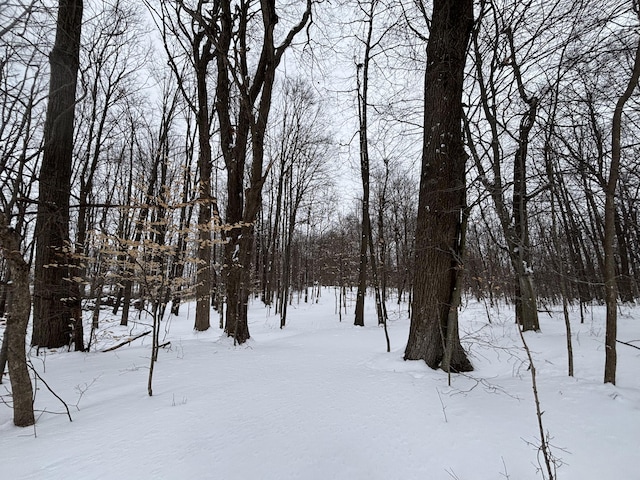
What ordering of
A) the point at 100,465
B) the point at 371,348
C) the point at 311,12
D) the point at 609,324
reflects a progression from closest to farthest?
the point at 100,465
the point at 609,324
the point at 371,348
the point at 311,12

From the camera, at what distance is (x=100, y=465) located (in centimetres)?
189

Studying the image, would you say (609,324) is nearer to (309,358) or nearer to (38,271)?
(309,358)

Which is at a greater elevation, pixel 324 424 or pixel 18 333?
pixel 18 333

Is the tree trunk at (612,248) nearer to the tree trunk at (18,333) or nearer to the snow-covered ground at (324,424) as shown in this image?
the snow-covered ground at (324,424)

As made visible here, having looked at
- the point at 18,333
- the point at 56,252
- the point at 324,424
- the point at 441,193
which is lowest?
the point at 324,424

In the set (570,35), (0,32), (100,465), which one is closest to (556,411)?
(100,465)

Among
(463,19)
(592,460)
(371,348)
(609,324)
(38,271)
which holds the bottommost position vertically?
(371,348)

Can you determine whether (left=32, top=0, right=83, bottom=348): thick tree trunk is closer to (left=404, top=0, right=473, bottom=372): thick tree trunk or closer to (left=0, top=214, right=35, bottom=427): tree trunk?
(left=0, top=214, right=35, bottom=427): tree trunk

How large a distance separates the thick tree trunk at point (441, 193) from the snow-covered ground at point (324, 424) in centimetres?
59

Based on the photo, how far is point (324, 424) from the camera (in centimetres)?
257

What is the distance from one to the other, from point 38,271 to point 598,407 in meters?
8.21

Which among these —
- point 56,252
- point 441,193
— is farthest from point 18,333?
point 441,193

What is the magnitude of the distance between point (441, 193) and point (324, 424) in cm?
355

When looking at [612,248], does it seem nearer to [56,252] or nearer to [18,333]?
[18,333]
